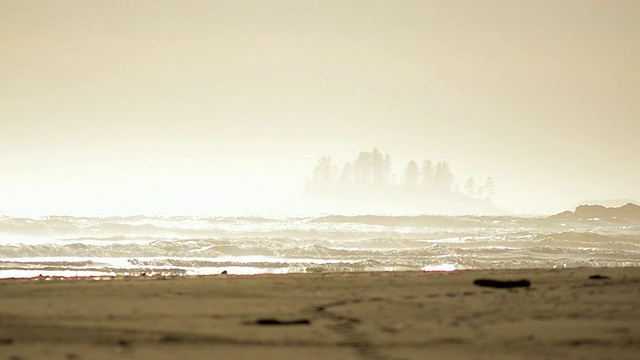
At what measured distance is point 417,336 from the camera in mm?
6012

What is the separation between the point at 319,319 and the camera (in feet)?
22.4

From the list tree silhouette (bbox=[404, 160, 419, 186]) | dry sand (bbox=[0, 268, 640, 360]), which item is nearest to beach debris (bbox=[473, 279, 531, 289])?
dry sand (bbox=[0, 268, 640, 360])

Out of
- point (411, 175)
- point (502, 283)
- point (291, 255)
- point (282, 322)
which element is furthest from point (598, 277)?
point (411, 175)

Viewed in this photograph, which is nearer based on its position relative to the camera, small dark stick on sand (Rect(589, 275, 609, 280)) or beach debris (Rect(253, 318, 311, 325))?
beach debris (Rect(253, 318, 311, 325))

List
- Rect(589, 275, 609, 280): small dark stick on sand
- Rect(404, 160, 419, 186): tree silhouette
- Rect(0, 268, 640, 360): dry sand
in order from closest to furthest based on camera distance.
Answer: Rect(0, 268, 640, 360): dry sand
Rect(589, 275, 609, 280): small dark stick on sand
Rect(404, 160, 419, 186): tree silhouette

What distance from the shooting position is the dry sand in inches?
216

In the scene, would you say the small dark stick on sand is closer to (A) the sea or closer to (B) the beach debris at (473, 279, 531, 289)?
(B) the beach debris at (473, 279, 531, 289)

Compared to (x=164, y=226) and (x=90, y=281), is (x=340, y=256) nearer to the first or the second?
(x=90, y=281)

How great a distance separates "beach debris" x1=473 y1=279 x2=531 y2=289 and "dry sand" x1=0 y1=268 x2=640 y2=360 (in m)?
0.14

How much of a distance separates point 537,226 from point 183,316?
46.1 meters

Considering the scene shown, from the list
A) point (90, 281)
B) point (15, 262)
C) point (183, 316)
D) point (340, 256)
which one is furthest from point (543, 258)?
point (183, 316)

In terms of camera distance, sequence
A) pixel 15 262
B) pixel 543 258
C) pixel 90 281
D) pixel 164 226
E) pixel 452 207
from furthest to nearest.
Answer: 1. pixel 452 207
2. pixel 164 226
3. pixel 543 258
4. pixel 15 262
5. pixel 90 281

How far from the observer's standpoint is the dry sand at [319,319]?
548cm

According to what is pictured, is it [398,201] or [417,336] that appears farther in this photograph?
[398,201]
